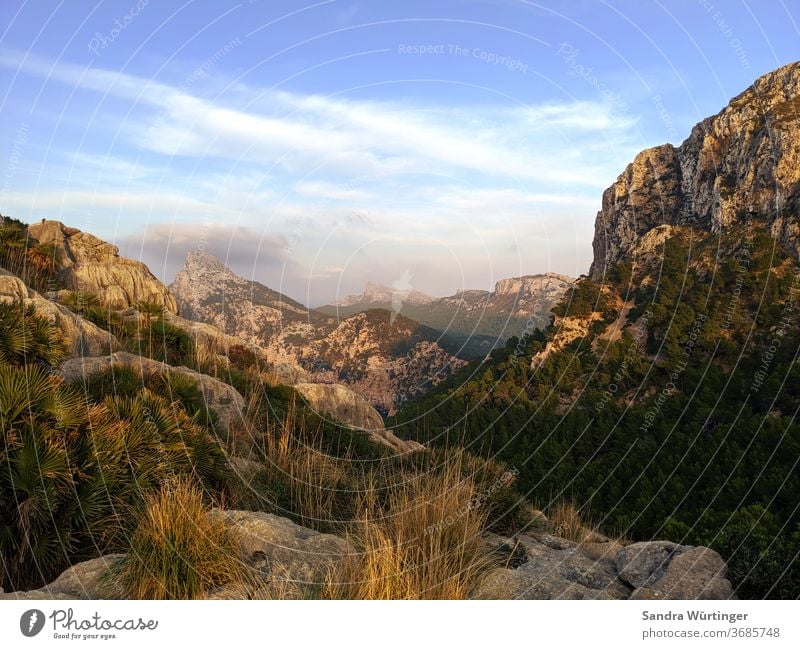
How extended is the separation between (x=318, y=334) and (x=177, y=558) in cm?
3388

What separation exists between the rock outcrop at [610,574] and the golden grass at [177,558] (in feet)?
7.29

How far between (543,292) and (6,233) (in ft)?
214

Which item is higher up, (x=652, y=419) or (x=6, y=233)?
(x=6, y=233)

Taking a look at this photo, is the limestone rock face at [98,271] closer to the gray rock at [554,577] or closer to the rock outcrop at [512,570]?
the rock outcrop at [512,570]

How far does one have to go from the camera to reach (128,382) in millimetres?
8188

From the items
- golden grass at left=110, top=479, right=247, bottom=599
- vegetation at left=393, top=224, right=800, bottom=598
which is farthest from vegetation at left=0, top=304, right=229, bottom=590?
vegetation at left=393, top=224, right=800, bottom=598

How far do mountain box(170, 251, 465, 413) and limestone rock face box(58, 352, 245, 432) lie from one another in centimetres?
297

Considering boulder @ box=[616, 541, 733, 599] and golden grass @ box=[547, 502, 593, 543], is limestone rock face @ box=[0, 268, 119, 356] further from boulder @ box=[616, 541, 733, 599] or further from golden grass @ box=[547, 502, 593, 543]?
boulder @ box=[616, 541, 733, 599]

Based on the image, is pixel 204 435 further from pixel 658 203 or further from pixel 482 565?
pixel 658 203

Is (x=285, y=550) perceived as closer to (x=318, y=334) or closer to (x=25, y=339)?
(x=25, y=339)

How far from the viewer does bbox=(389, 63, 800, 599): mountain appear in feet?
52.1

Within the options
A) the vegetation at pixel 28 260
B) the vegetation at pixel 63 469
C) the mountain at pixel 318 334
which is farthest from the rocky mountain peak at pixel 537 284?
the vegetation at pixel 63 469

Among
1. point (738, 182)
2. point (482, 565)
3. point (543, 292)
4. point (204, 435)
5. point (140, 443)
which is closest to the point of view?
point (482, 565)
